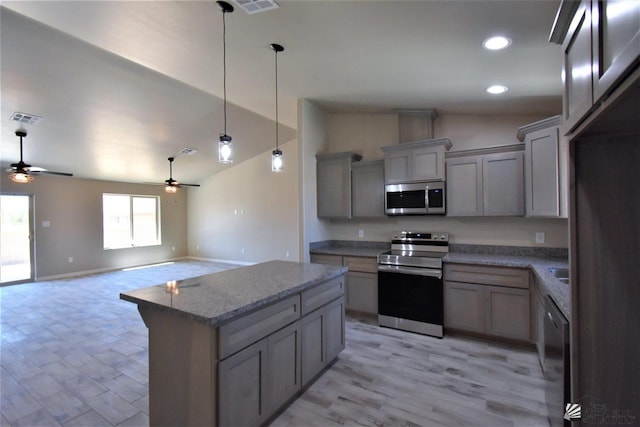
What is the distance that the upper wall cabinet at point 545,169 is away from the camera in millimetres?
2650

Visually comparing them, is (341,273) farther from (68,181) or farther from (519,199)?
(68,181)

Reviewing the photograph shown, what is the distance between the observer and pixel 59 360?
2.94 metres

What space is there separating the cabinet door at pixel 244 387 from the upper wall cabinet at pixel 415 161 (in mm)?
2725

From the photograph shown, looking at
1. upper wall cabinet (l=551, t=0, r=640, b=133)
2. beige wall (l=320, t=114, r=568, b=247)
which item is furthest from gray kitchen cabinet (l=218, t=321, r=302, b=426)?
beige wall (l=320, t=114, r=568, b=247)

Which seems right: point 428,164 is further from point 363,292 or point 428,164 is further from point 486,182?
point 363,292

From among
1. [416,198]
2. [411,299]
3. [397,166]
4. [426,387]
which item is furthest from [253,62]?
[426,387]

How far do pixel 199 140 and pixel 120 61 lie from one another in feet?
8.60

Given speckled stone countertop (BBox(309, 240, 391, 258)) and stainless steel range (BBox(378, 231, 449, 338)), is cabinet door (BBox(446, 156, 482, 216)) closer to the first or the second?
stainless steel range (BBox(378, 231, 449, 338))

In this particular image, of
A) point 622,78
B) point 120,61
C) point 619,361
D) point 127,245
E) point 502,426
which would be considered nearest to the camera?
point 622,78

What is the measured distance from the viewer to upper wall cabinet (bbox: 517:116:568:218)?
2650 millimetres

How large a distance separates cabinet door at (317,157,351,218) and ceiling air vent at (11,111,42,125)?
4183 millimetres

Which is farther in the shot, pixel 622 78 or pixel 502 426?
pixel 502 426

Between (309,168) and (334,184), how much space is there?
43 cm

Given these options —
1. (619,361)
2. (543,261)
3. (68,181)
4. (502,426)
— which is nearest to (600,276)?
(619,361)
